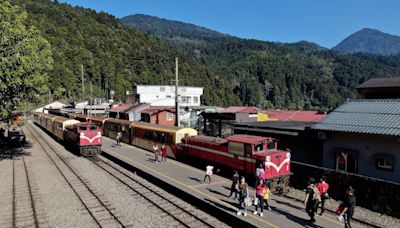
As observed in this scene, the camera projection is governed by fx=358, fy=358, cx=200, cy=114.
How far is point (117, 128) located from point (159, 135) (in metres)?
13.7

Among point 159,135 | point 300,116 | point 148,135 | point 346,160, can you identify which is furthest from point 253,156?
point 300,116

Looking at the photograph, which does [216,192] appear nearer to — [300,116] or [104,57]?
[300,116]

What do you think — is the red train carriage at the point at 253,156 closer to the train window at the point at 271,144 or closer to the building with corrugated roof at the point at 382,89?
the train window at the point at 271,144

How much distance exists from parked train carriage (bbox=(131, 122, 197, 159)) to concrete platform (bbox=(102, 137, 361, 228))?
151 centimetres

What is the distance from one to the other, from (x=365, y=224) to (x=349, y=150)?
20.2ft

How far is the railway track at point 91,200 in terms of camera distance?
16656mm

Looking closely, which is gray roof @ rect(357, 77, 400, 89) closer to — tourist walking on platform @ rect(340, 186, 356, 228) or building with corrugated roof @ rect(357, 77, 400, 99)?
building with corrugated roof @ rect(357, 77, 400, 99)

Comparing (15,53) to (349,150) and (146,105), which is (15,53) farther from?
(146,105)

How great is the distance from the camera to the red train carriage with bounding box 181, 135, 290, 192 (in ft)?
67.7

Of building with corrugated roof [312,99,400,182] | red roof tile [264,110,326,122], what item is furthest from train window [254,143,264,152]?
red roof tile [264,110,326,122]

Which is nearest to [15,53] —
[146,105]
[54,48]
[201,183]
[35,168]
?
[35,168]

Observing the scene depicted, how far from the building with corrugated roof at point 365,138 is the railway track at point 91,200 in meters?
13.1

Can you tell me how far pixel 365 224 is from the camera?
51.3 feet

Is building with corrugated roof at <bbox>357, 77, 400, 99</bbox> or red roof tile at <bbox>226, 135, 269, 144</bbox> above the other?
building with corrugated roof at <bbox>357, 77, 400, 99</bbox>
